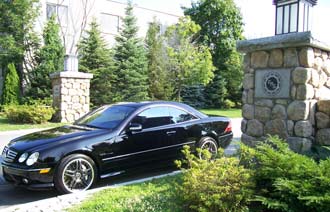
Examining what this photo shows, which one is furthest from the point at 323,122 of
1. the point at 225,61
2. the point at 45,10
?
the point at 225,61

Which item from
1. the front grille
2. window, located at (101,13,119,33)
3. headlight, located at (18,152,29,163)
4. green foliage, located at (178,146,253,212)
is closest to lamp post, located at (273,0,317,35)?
green foliage, located at (178,146,253,212)

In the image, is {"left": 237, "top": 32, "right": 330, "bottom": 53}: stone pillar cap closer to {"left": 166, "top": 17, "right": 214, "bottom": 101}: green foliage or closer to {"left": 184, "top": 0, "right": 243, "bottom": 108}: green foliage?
{"left": 166, "top": 17, "right": 214, "bottom": 101}: green foliage

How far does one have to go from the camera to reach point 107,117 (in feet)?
20.0

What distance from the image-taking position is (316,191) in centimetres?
309

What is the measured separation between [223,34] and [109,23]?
37.1ft

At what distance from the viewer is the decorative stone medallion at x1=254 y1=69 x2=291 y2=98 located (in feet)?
17.1

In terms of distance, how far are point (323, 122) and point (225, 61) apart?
25.8 m

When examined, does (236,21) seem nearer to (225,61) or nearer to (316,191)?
(225,61)

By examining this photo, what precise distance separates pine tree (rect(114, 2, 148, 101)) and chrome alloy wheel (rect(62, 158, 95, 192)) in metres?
15.2

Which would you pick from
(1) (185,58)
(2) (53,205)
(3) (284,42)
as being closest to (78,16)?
(1) (185,58)

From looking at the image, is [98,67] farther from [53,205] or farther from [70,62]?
[53,205]

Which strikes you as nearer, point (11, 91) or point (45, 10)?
point (11, 91)

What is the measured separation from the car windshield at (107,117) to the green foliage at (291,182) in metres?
2.81

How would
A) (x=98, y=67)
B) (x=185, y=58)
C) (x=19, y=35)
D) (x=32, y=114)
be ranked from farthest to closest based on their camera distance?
(x=185, y=58)
(x=98, y=67)
(x=19, y=35)
(x=32, y=114)
